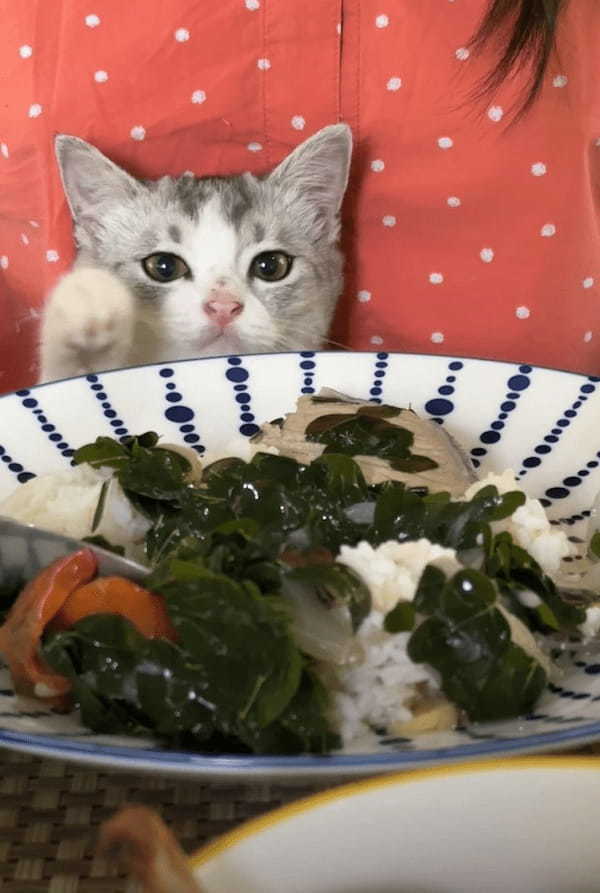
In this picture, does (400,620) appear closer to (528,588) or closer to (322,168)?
(528,588)

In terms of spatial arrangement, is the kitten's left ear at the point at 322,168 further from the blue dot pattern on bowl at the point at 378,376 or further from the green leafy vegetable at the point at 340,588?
the green leafy vegetable at the point at 340,588

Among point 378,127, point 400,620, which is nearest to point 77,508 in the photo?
point 400,620

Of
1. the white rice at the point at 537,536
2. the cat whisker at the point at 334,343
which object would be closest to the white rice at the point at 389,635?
the white rice at the point at 537,536

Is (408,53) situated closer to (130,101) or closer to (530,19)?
(530,19)

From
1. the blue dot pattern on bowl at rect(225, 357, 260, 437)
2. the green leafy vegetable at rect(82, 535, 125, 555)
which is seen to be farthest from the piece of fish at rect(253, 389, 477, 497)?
the green leafy vegetable at rect(82, 535, 125, 555)

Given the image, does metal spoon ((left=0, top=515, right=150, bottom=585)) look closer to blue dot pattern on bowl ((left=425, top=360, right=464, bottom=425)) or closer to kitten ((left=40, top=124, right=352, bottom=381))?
blue dot pattern on bowl ((left=425, top=360, right=464, bottom=425))

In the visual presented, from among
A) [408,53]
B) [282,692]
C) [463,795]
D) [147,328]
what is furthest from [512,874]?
[408,53]

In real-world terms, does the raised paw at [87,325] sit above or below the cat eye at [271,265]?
below

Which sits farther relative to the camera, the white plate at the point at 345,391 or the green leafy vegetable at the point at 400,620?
the white plate at the point at 345,391
